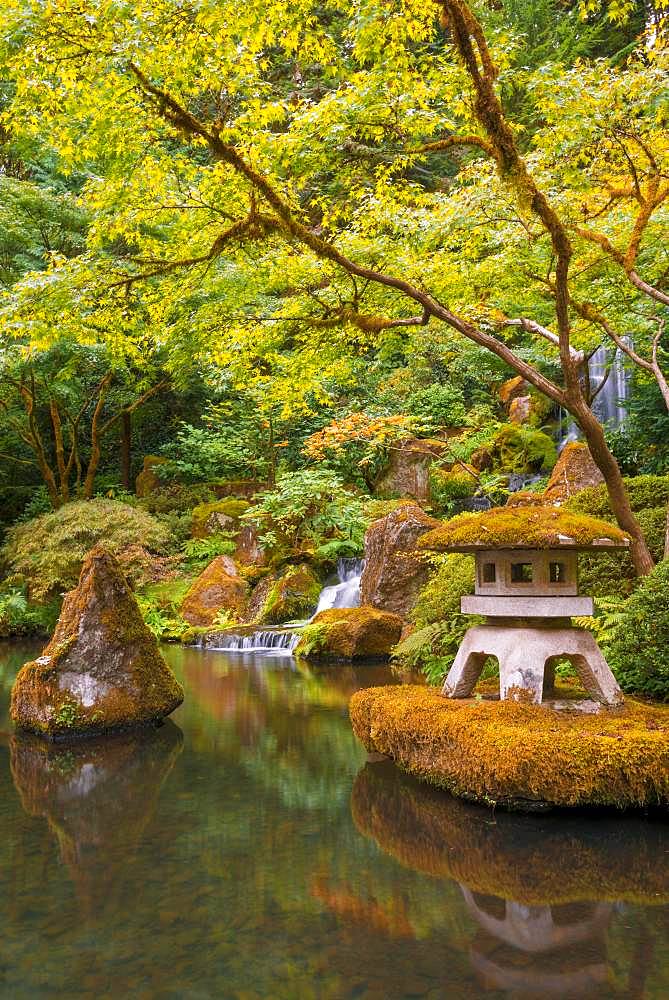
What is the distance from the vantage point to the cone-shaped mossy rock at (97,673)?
273 inches

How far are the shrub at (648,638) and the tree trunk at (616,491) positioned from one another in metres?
1.31

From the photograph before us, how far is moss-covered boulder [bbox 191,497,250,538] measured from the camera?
62.3 feet

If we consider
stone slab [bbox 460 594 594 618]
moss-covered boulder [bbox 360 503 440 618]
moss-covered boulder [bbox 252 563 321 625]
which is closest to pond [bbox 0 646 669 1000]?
stone slab [bbox 460 594 594 618]

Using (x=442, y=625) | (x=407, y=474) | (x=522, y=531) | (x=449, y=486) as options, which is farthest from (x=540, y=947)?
(x=407, y=474)

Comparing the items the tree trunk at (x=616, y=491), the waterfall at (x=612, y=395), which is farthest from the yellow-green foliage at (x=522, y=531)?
the waterfall at (x=612, y=395)

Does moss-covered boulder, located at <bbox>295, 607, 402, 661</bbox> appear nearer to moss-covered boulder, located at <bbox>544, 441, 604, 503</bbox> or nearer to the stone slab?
moss-covered boulder, located at <bbox>544, 441, 604, 503</bbox>

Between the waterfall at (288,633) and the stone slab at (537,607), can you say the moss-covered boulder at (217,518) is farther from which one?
the stone slab at (537,607)

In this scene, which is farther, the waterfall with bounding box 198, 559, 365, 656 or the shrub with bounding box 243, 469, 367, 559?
the shrub with bounding box 243, 469, 367, 559

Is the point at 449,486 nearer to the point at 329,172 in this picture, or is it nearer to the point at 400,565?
the point at 400,565

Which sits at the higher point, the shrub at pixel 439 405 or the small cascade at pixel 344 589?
the shrub at pixel 439 405

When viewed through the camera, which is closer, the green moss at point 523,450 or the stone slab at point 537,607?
the stone slab at point 537,607

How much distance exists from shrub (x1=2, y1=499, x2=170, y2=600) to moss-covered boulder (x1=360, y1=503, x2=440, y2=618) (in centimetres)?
572

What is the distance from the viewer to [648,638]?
18.9ft

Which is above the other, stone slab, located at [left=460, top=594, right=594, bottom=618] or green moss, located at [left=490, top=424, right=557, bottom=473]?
green moss, located at [left=490, top=424, right=557, bottom=473]
